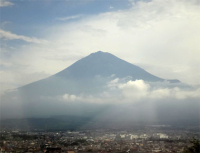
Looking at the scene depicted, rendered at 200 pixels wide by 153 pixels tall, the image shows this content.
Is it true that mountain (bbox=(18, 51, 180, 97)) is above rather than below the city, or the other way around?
above

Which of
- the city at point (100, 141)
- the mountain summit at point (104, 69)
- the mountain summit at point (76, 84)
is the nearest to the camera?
the city at point (100, 141)

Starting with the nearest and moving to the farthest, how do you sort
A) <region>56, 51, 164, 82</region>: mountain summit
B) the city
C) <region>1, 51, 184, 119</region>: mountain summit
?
the city, <region>1, 51, 184, 119</region>: mountain summit, <region>56, 51, 164, 82</region>: mountain summit

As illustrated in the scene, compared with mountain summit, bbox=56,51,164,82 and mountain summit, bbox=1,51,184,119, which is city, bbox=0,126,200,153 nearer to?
mountain summit, bbox=1,51,184,119

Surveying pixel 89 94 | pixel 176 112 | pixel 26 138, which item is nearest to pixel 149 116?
pixel 176 112

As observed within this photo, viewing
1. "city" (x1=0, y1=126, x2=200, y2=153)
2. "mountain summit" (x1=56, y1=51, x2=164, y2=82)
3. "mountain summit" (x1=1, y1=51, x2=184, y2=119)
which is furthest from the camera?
"mountain summit" (x1=56, y1=51, x2=164, y2=82)

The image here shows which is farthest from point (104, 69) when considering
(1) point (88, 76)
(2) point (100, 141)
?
(2) point (100, 141)

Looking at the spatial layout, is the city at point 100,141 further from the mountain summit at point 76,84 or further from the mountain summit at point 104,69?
the mountain summit at point 104,69

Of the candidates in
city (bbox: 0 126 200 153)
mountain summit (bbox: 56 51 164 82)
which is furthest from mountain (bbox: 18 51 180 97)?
city (bbox: 0 126 200 153)

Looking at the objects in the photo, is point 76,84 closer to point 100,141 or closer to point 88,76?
point 88,76

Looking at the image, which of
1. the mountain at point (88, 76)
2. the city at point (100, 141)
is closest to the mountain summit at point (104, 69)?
the mountain at point (88, 76)

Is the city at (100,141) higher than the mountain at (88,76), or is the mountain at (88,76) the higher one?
the mountain at (88,76)

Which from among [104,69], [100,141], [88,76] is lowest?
[100,141]
